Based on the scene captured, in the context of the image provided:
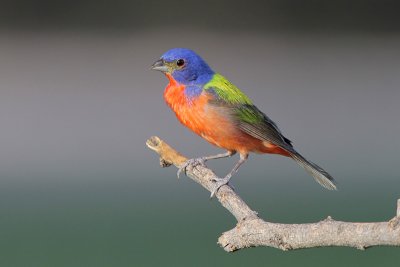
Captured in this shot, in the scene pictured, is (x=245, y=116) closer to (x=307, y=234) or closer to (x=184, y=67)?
(x=184, y=67)

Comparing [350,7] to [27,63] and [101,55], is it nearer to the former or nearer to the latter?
[101,55]

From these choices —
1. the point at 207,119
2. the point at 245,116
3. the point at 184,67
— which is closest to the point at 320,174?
the point at 245,116

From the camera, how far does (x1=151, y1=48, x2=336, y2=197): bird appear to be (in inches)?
159

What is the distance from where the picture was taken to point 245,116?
4078mm

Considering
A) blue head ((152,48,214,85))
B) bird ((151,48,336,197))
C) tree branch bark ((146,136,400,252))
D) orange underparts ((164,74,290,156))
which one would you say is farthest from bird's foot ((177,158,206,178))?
tree branch bark ((146,136,400,252))

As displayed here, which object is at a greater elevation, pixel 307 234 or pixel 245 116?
pixel 245 116

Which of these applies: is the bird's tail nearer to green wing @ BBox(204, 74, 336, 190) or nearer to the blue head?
green wing @ BBox(204, 74, 336, 190)

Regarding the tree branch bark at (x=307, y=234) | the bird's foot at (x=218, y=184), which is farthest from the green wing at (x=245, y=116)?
the tree branch bark at (x=307, y=234)

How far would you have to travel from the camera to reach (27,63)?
7.88 m

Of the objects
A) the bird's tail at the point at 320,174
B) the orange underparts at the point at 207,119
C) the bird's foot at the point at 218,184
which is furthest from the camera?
the orange underparts at the point at 207,119

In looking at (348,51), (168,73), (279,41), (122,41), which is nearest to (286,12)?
(279,41)

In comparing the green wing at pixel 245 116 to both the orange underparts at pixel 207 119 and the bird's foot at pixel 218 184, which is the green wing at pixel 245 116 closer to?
the orange underparts at pixel 207 119

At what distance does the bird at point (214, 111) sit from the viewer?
404 cm

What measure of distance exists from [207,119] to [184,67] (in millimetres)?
250
